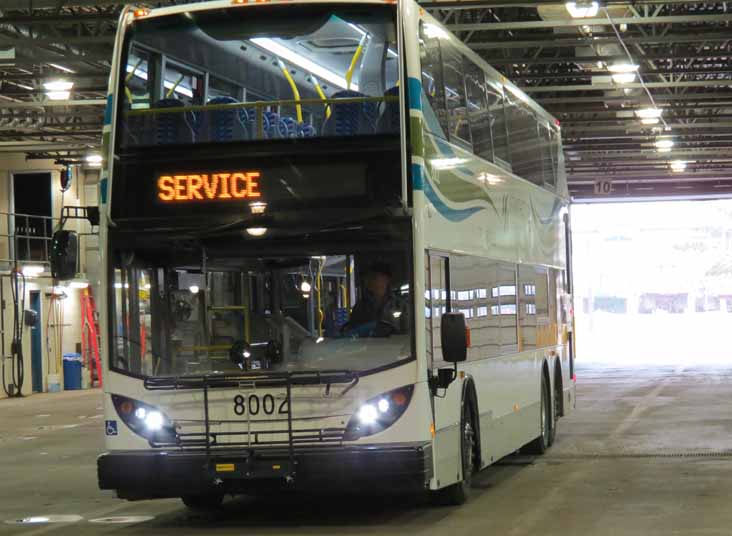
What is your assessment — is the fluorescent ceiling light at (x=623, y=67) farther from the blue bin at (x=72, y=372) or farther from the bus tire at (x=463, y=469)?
the blue bin at (x=72, y=372)

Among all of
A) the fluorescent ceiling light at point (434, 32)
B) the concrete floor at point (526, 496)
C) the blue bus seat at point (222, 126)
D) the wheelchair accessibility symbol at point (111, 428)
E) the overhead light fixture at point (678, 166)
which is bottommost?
the concrete floor at point (526, 496)

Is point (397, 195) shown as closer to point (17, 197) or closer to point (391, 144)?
point (391, 144)

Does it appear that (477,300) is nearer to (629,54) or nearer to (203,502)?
(203,502)

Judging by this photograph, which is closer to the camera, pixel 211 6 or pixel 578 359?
pixel 211 6

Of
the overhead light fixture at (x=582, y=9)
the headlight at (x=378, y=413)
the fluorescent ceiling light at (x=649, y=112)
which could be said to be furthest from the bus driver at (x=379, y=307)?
the fluorescent ceiling light at (x=649, y=112)

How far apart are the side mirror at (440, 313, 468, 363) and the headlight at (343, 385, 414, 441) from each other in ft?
1.76

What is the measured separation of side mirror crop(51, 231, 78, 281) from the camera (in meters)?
11.2

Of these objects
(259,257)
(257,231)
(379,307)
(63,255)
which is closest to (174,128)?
(257,231)

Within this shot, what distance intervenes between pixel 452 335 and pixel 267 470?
5.70ft

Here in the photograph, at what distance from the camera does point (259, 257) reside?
11.4m

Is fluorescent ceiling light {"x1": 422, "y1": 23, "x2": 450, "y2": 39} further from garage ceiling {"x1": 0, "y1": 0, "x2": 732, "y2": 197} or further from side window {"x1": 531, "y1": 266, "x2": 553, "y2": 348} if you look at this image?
garage ceiling {"x1": 0, "y1": 0, "x2": 732, "y2": 197}

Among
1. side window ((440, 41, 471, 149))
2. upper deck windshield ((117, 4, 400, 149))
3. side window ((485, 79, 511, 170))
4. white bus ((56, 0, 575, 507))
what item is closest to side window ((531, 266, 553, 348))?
side window ((485, 79, 511, 170))

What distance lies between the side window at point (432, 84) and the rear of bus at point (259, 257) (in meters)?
0.46

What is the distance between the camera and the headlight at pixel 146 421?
36.2ft
